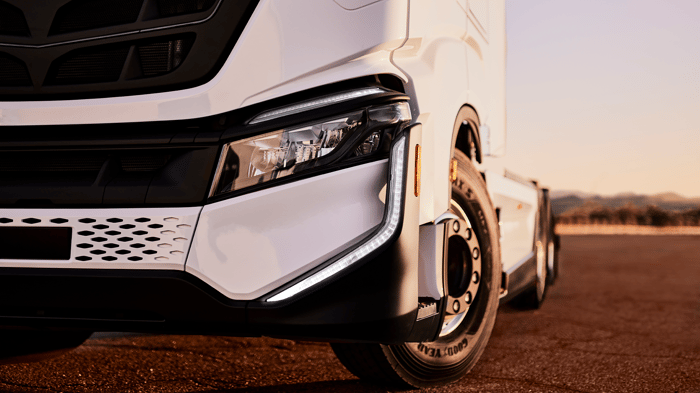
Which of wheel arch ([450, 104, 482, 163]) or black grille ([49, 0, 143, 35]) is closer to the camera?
black grille ([49, 0, 143, 35])

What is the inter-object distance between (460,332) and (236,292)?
1155 millimetres

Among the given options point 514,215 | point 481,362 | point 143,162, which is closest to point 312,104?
point 143,162

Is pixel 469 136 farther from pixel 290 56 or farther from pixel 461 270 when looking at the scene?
pixel 290 56

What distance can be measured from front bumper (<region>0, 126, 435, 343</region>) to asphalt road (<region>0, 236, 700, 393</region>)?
70cm

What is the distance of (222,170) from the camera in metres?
1.81

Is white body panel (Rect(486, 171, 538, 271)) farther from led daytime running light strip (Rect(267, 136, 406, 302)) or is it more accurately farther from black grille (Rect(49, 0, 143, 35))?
black grille (Rect(49, 0, 143, 35))

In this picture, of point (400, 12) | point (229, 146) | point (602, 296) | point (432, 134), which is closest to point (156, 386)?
point (229, 146)

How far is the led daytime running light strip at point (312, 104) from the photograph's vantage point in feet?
6.02

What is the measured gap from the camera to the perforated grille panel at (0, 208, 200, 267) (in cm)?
179

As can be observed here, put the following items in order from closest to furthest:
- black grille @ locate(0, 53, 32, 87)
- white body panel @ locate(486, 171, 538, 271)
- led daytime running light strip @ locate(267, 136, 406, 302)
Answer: led daytime running light strip @ locate(267, 136, 406, 302)
black grille @ locate(0, 53, 32, 87)
white body panel @ locate(486, 171, 538, 271)

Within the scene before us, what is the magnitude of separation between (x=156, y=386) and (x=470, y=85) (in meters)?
1.84

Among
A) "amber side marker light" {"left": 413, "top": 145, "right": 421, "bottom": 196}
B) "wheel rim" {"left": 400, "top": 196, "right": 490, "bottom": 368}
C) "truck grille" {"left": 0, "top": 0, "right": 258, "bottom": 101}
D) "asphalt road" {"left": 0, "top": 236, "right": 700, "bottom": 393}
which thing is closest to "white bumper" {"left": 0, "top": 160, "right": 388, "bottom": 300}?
"amber side marker light" {"left": 413, "top": 145, "right": 421, "bottom": 196}

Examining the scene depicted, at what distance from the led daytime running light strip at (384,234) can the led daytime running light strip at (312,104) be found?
19 cm

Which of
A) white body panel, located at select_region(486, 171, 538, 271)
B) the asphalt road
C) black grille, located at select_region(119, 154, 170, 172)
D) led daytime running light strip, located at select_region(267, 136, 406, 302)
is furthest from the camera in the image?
white body panel, located at select_region(486, 171, 538, 271)
